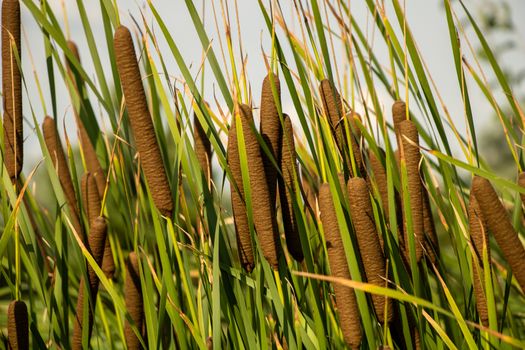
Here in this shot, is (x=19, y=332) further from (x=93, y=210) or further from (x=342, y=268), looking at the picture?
(x=342, y=268)

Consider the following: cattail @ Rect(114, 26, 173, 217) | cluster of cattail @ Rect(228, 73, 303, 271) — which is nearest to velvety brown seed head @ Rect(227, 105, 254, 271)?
cluster of cattail @ Rect(228, 73, 303, 271)

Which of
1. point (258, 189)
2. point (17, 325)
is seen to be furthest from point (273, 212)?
point (17, 325)

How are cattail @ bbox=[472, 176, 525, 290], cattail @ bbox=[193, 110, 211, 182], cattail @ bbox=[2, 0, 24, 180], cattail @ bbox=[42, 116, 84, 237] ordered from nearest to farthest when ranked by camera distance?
cattail @ bbox=[472, 176, 525, 290] < cattail @ bbox=[2, 0, 24, 180] < cattail @ bbox=[193, 110, 211, 182] < cattail @ bbox=[42, 116, 84, 237]

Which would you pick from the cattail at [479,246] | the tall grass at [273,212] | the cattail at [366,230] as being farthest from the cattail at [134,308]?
the cattail at [479,246]

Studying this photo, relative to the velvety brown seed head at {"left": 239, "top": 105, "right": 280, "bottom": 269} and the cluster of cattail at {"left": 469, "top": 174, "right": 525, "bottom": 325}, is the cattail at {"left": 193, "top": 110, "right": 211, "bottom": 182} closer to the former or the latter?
the velvety brown seed head at {"left": 239, "top": 105, "right": 280, "bottom": 269}

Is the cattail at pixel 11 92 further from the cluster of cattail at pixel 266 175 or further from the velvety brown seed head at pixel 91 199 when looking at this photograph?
the cluster of cattail at pixel 266 175

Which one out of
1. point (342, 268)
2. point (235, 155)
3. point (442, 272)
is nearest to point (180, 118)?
point (235, 155)
